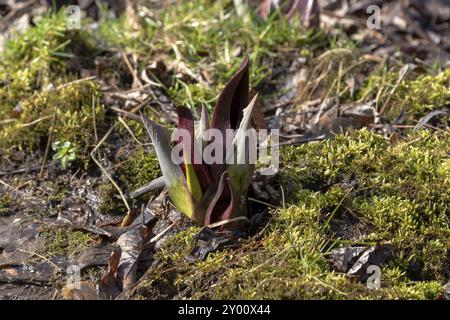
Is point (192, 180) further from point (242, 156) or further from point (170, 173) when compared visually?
point (242, 156)

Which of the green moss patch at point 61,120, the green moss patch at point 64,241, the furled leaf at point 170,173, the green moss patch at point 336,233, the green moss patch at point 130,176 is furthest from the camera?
the green moss patch at point 61,120

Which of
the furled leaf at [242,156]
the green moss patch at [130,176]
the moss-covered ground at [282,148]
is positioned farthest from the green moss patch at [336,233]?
the green moss patch at [130,176]

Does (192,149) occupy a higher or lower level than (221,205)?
higher

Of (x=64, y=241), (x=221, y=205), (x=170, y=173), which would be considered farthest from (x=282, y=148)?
(x=64, y=241)

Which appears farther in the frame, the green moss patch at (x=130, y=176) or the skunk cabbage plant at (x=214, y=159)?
the green moss patch at (x=130, y=176)

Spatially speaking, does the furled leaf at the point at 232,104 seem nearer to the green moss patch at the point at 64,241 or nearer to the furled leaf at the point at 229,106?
the furled leaf at the point at 229,106

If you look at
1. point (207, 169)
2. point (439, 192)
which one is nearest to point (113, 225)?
point (207, 169)

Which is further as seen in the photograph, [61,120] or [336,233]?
[61,120]
